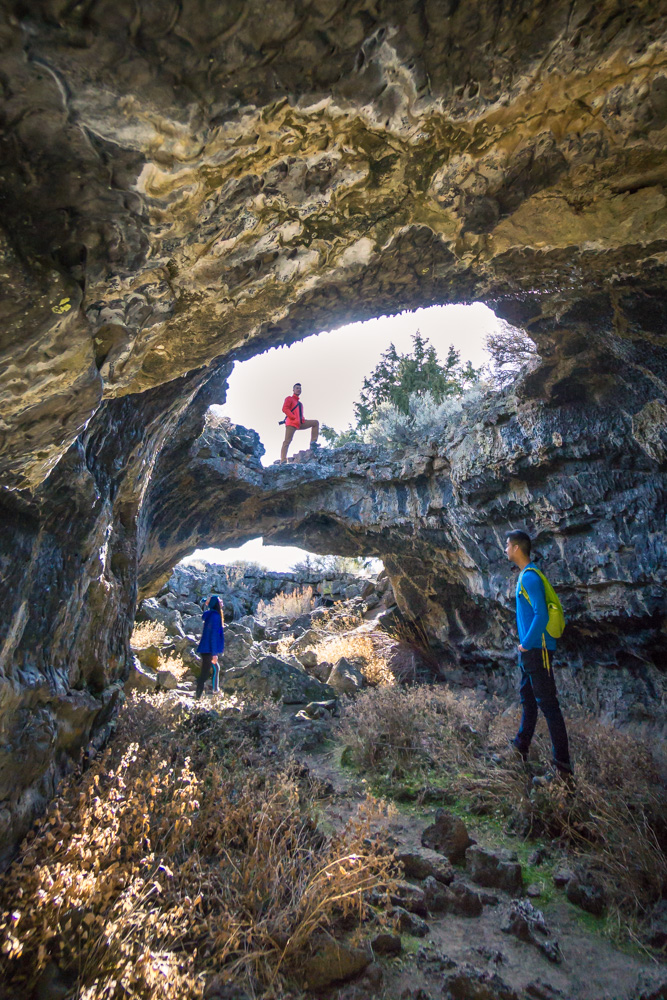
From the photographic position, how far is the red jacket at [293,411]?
33.6 feet

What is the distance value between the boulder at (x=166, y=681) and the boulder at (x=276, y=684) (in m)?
0.92

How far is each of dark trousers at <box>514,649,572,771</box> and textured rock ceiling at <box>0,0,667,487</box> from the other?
11.6 feet

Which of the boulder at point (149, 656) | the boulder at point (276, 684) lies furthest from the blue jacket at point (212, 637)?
the boulder at point (149, 656)

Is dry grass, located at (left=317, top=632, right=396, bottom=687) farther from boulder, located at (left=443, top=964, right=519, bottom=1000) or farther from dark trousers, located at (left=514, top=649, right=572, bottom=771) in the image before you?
boulder, located at (left=443, top=964, right=519, bottom=1000)

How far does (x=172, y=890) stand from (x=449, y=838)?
2071mm

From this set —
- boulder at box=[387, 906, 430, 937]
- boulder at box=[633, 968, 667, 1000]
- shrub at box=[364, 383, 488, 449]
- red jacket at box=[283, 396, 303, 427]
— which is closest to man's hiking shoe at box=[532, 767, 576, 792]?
boulder at box=[633, 968, 667, 1000]

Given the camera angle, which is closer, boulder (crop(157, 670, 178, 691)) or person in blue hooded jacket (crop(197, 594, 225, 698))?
person in blue hooded jacket (crop(197, 594, 225, 698))

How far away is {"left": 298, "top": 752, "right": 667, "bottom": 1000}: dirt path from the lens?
2209 millimetres

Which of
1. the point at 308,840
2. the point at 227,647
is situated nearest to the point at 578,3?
the point at 308,840

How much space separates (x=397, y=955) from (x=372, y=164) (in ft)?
14.3

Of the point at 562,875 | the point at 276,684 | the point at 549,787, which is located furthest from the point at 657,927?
the point at 276,684

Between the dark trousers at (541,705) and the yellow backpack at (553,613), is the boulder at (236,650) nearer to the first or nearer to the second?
the dark trousers at (541,705)

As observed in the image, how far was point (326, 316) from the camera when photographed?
4039 mm

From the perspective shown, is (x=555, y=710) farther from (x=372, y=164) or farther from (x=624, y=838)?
(x=372, y=164)
